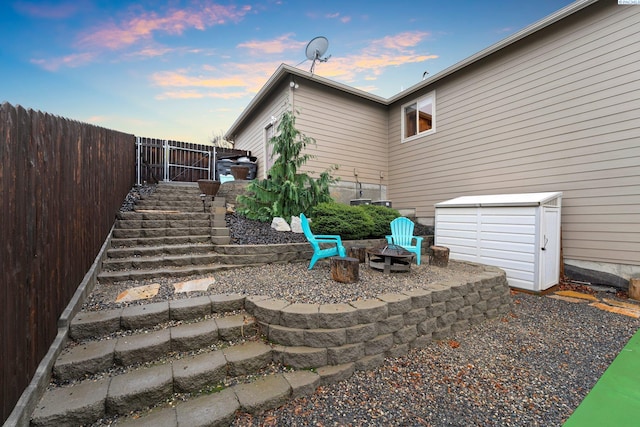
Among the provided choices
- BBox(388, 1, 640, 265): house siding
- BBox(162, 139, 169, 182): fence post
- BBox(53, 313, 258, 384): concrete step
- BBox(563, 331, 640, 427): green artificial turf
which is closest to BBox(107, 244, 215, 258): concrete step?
BBox(53, 313, 258, 384): concrete step

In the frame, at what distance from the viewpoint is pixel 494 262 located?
477 cm

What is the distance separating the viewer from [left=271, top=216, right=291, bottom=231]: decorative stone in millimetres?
5141

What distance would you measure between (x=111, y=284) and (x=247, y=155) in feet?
24.7

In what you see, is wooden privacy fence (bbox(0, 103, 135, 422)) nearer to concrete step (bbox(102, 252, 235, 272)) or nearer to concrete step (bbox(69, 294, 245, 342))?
concrete step (bbox(69, 294, 245, 342))

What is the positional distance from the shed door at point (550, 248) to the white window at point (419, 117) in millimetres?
3781

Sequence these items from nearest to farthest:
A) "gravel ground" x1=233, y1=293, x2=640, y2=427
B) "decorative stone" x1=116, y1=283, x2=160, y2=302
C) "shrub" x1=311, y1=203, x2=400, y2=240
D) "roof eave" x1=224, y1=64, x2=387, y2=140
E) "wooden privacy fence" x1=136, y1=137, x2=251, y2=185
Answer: "gravel ground" x1=233, y1=293, x2=640, y2=427 < "decorative stone" x1=116, y1=283, x2=160, y2=302 < "shrub" x1=311, y1=203, x2=400, y2=240 < "roof eave" x1=224, y1=64, x2=387, y2=140 < "wooden privacy fence" x1=136, y1=137, x2=251, y2=185

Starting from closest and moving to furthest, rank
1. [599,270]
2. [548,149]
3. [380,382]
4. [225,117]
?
[380,382] < [599,270] < [548,149] < [225,117]

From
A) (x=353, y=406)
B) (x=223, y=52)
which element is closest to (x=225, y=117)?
(x=223, y=52)

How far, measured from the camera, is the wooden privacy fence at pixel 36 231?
1.42 metres

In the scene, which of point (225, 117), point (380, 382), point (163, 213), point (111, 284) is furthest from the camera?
point (225, 117)

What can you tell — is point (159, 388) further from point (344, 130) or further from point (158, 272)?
point (344, 130)

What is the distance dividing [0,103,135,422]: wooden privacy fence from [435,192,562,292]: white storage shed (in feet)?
19.6

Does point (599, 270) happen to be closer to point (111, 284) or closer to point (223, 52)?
point (111, 284)

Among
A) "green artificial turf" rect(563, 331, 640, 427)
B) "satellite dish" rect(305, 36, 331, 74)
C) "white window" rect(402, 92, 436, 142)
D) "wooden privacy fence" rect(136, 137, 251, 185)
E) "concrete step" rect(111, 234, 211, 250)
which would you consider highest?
"satellite dish" rect(305, 36, 331, 74)
